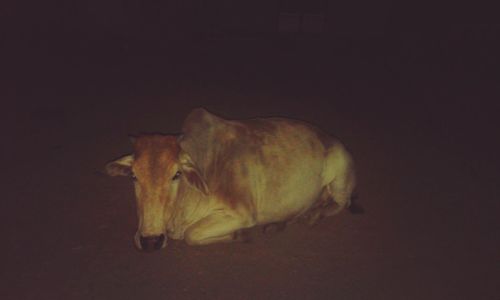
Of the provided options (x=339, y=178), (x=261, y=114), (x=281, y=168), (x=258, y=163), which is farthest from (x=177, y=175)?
(x=261, y=114)

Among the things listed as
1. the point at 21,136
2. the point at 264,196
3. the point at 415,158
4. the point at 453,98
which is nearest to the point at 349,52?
the point at 453,98

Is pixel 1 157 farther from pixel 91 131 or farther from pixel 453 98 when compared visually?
pixel 453 98

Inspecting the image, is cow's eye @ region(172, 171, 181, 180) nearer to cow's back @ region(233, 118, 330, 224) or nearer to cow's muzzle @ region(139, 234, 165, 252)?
cow's muzzle @ region(139, 234, 165, 252)

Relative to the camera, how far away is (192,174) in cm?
416

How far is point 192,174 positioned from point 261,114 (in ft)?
17.6

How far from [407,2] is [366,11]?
2.05 m

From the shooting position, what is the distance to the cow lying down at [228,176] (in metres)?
3.90

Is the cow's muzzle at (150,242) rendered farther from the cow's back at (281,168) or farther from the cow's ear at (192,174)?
the cow's back at (281,168)

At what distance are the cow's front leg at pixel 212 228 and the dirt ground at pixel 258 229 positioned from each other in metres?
0.15

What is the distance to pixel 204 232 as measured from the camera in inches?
178

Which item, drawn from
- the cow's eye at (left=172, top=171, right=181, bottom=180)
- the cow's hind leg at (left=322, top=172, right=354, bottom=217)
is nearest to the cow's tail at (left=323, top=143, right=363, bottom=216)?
the cow's hind leg at (left=322, top=172, right=354, bottom=217)

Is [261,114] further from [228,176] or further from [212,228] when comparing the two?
[212,228]

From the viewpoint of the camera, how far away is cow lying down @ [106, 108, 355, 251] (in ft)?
12.8

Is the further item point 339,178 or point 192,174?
point 339,178
